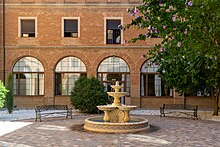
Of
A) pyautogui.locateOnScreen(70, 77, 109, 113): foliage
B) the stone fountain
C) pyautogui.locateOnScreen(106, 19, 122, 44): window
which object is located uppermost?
pyautogui.locateOnScreen(106, 19, 122, 44): window

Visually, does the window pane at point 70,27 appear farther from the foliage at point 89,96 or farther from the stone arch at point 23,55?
the foliage at point 89,96

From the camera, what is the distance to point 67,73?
25.0 m

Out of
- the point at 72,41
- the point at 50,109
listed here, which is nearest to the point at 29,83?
the point at 72,41

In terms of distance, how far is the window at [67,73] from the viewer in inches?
977

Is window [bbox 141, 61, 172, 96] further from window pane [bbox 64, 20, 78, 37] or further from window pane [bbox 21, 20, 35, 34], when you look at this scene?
window pane [bbox 21, 20, 35, 34]

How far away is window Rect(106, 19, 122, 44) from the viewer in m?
24.7

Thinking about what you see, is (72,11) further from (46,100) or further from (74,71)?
(46,100)

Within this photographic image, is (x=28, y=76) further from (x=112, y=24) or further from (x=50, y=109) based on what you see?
(x=112, y=24)

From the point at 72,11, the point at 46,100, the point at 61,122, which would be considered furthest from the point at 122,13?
the point at 61,122

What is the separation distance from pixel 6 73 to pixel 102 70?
6.83 meters

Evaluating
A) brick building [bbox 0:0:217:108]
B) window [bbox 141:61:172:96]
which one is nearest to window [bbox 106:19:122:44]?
brick building [bbox 0:0:217:108]

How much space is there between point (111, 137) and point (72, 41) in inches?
550

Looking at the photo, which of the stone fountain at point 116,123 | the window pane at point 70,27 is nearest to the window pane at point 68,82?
the window pane at point 70,27

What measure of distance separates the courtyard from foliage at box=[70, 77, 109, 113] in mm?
4607
